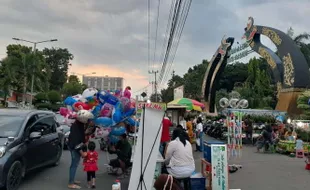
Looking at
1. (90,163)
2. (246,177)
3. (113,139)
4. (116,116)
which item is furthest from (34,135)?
(246,177)

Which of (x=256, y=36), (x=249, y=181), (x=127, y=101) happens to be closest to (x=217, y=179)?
(x=249, y=181)

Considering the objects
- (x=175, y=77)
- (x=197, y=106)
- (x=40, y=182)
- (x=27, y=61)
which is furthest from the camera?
(x=175, y=77)

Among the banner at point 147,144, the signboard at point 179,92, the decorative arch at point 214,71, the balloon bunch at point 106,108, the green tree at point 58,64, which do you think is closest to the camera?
the banner at point 147,144

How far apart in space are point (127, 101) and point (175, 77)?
3167 inches

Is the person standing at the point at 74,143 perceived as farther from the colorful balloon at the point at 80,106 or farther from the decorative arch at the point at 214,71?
the decorative arch at the point at 214,71

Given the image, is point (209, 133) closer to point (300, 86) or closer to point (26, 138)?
point (300, 86)

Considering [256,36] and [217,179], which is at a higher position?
[256,36]

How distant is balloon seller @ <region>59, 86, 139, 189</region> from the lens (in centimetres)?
776

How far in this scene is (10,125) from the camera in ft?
24.8

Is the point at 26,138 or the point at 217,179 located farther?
the point at 26,138

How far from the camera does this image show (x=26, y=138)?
293 inches

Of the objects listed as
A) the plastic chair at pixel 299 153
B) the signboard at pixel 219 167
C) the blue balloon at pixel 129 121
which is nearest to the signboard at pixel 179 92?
the plastic chair at pixel 299 153

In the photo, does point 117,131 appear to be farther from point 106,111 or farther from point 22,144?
point 22,144

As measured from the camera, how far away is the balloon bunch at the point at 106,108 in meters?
8.13
